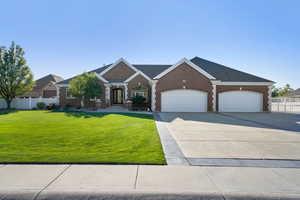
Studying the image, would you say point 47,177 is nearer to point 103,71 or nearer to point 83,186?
point 83,186

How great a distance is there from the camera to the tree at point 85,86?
1733 cm

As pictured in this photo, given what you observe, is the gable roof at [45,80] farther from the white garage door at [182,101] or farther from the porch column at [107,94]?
the white garage door at [182,101]

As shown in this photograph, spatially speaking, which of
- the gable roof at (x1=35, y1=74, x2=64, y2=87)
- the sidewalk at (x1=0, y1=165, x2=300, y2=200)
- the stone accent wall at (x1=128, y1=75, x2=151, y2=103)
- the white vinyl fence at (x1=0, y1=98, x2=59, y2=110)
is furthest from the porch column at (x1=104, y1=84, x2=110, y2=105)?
the gable roof at (x1=35, y1=74, x2=64, y2=87)

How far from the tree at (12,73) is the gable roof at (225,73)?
2397 cm

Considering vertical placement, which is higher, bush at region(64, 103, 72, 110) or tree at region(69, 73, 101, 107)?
tree at region(69, 73, 101, 107)

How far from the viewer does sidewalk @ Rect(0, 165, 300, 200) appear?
2.72m

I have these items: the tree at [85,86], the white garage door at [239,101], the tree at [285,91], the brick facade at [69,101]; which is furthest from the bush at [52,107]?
the tree at [285,91]

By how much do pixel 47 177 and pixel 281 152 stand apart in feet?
21.5

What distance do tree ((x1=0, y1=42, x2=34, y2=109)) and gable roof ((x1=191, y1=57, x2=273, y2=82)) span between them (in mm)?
23965

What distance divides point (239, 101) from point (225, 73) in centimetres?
388

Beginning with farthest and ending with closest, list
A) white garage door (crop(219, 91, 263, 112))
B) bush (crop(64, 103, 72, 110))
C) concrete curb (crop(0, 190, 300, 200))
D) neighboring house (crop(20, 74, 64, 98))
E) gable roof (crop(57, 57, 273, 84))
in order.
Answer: neighboring house (crop(20, 74, 64, 98)) → bush (crop(64, 103, 72, 110)) → gable roof (crop(57, 57, 273, 84)) → white garage door (crop(219, 91, 263, 112)) → concrete curb (crop(0, 190, 300, 200))

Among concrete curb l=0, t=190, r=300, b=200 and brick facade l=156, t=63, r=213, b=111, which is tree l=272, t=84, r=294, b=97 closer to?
brick facade l=156, t=63, r=213, b=111

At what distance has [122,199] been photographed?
8.62ft

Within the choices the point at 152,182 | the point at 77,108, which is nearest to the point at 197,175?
the point at 152,182
